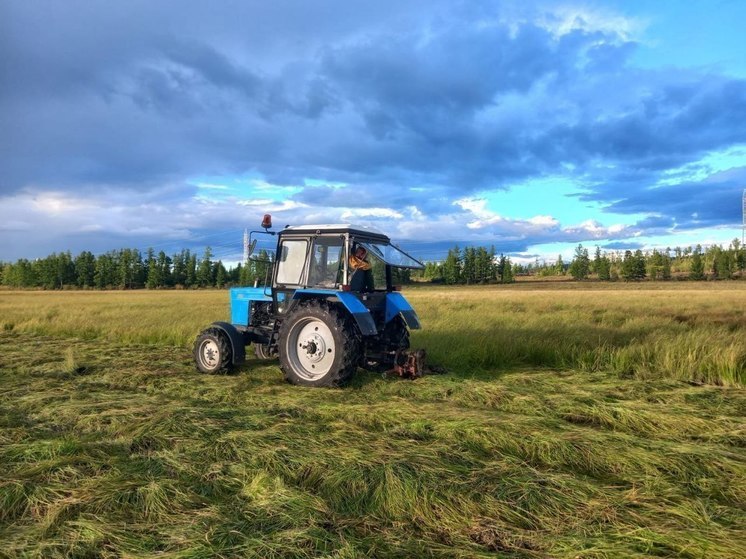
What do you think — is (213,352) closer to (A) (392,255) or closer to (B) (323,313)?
(B) (323,313)

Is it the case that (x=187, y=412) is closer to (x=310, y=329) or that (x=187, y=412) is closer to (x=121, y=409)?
(x=121, y=409)

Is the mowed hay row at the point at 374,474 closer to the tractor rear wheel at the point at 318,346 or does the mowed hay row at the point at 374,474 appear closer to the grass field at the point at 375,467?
the grass field at the point at 375,467

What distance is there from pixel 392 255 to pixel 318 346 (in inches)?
72.4

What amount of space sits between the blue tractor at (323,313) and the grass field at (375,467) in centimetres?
45

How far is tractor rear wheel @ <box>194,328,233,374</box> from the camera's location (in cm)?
735

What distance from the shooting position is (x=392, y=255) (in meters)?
7.58

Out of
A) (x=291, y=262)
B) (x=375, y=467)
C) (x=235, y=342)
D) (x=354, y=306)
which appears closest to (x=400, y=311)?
(x=354, y=306)

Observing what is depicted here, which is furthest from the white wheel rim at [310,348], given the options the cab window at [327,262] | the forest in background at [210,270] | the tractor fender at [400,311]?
the forest in background at [210,270]

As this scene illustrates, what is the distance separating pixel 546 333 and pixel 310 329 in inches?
210

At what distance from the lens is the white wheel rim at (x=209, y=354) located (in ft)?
24.7

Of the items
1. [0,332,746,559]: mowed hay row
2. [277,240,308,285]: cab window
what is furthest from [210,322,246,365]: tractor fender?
[0,332,746,559]: mowed hay row

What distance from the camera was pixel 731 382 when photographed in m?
6.76

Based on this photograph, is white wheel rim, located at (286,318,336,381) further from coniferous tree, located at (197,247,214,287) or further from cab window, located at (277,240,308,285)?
coniferous tree, located at (197,247,214,287)

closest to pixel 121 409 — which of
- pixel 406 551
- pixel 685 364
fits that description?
pixel 406 551
